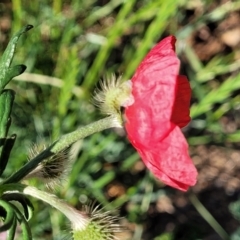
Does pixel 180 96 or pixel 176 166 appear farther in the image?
pixel 180 96

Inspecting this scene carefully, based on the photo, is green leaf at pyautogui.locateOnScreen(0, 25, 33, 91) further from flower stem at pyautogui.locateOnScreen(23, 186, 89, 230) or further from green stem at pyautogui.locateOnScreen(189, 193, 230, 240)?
green stem at pyautogui.locateOnScreen(189, 193, 230, 240)

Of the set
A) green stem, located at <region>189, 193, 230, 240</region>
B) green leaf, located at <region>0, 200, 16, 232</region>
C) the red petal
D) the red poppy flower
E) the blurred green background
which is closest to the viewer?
green leaf, located at <region>0, 200, 16, 232</region>

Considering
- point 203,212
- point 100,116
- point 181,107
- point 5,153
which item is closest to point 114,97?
A: point 181,107

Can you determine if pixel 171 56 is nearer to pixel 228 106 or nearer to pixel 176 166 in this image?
pixel 176 166

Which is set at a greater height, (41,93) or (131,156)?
(41,93)

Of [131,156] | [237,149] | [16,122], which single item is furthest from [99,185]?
[237,149]

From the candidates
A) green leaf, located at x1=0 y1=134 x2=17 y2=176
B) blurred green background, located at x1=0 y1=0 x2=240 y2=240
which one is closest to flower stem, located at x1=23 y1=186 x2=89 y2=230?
green leaf, located at x1=0 y1=134 x2=17 y2=176

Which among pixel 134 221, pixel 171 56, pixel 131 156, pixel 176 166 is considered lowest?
pixel 134 221

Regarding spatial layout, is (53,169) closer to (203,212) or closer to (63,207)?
(63,207)
